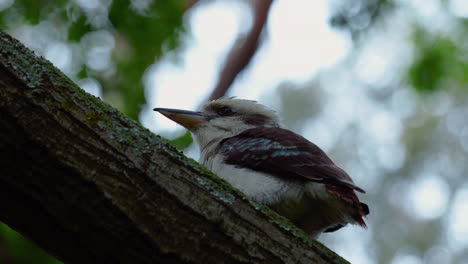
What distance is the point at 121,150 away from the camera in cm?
206

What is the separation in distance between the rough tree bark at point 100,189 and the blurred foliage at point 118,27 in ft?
8.62

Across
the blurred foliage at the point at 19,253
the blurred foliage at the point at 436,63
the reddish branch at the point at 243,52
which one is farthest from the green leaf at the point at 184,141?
the blurred foliage at the point at 436,63

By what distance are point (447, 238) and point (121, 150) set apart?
698 inches

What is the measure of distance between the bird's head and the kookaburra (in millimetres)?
342

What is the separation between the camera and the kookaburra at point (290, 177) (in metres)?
2.90

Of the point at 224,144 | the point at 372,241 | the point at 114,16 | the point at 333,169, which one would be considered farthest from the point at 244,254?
the point at 372,241

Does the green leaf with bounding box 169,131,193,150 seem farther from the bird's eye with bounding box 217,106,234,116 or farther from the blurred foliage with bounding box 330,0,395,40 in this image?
the blurred foliage with bounding box 330,0,395,40

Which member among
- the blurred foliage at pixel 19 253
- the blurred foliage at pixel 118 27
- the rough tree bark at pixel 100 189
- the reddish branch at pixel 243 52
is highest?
the reddish branch at pixel 243 52

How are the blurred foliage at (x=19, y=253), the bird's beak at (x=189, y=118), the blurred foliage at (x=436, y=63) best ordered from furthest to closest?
the blurred foliage at (x=436, y=63) < the bird's beak at (x=189, y=118) < the blurred foliage at (x=19, y=253)

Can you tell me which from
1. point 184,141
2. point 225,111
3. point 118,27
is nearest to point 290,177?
point 225,111

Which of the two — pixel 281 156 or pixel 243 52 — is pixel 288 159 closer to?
pixel 281 156

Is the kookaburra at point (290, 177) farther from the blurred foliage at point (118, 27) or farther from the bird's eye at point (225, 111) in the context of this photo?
the blurred foliage at point (118, 27)

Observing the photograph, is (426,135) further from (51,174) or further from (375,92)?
(51,174)

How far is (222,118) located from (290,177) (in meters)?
1.23
